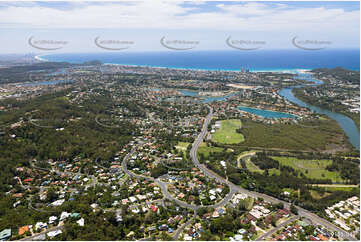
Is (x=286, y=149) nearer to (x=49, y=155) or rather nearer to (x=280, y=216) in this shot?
(x=280, y=216)

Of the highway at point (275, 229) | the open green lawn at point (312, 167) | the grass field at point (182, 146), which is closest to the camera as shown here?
the highway at point (275, 229)

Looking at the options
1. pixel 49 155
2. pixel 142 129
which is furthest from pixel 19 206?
pixel 142 129

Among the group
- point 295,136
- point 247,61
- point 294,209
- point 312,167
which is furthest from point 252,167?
point 247,61

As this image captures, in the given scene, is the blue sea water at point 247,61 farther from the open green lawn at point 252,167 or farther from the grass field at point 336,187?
the grass field at point 336,187

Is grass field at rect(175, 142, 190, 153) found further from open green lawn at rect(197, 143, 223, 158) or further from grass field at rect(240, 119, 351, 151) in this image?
grass field at rect(240, 119, 351, 151)

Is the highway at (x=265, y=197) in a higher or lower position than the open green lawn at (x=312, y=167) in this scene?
lower

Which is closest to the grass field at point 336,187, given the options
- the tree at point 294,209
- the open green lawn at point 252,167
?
the tree at point 294,209

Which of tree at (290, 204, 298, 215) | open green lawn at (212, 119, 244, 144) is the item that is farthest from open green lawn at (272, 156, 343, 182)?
open green lawn at (212, 119, 244, 144)
